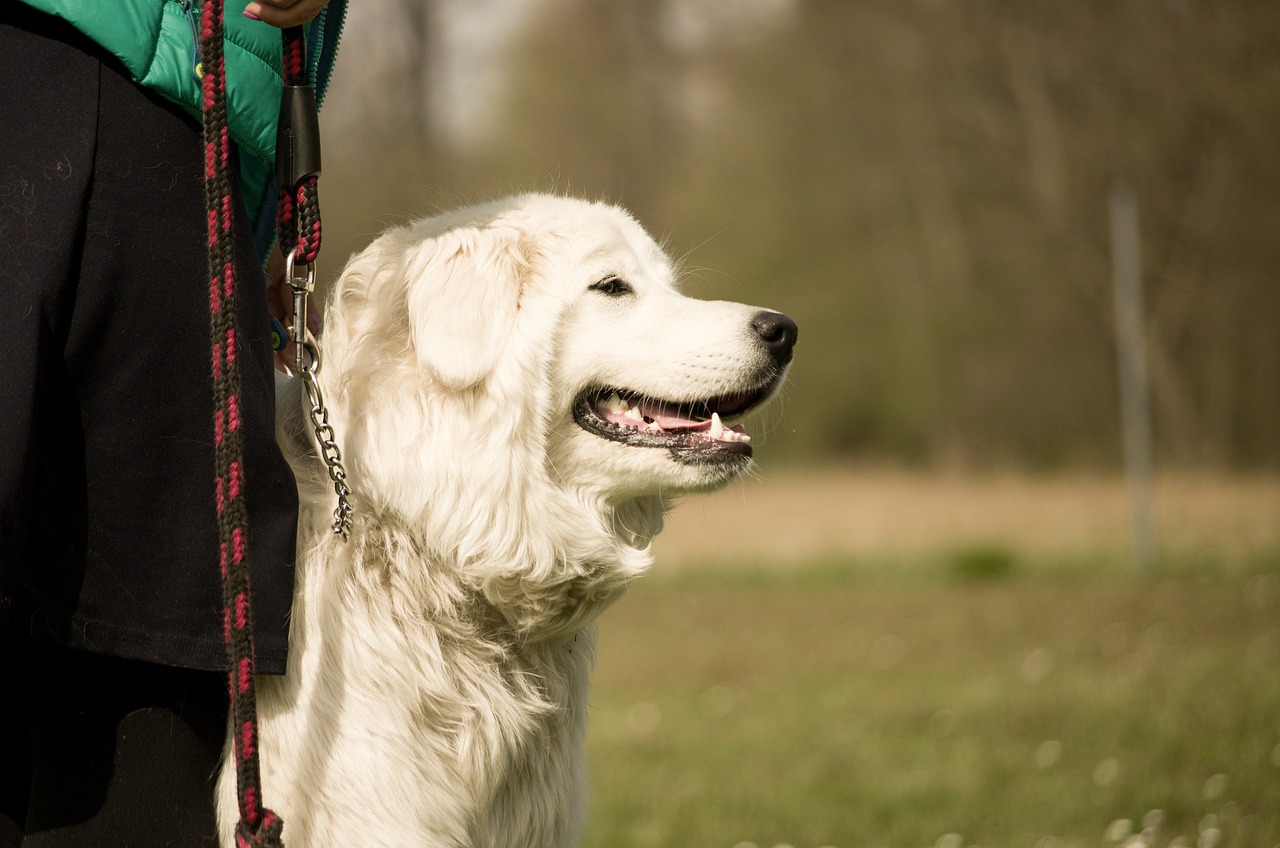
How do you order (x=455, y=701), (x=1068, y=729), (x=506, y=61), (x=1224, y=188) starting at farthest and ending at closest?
(x=506, y=61), (x=1224, y=188), (x=1068, y=729), (x=455, y=701)

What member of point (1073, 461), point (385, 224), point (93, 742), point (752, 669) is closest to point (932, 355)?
point (1073, 461)

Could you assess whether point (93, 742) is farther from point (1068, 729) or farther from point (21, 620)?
point (1068, 729)

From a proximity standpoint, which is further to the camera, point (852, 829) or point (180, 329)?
point (852, 829)

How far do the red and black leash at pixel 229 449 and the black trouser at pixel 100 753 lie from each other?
177mm

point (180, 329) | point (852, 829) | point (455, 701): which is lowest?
point (852, 829)

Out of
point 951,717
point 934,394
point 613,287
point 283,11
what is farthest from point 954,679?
point 934,394

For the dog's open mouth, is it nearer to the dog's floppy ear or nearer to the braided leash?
the dog's floppy ear

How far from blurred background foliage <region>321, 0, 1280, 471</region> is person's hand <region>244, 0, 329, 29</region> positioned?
11.3m

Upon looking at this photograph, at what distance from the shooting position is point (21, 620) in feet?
5.55

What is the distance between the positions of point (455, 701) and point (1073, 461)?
14.3 metres

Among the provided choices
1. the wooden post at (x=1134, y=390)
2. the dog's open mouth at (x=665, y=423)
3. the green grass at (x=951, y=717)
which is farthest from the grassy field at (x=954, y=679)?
the dog's open mouth at (x=665, y=423)

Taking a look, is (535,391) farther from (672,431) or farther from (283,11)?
(283,11)

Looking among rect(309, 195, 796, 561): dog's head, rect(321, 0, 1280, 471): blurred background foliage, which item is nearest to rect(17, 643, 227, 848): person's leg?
rect(309, 195, 796, 561): dog's head

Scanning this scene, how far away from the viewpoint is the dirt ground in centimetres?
1059
